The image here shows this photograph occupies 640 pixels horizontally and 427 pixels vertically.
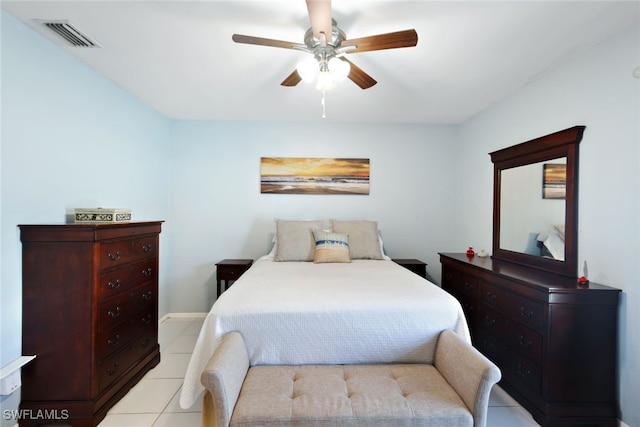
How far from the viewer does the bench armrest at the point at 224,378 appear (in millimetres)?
1188

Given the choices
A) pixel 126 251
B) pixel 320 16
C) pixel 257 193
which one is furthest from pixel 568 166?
pixel 126 251

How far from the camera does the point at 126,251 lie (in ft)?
6.75

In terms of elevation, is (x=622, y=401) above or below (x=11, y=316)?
below

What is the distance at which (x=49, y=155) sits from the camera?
1920mm

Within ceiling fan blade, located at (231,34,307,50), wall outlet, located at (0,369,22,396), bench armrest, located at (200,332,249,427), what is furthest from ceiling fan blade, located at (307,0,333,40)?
wall outlet, located at (0,369,22,396)

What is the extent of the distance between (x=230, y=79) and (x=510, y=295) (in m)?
2.76

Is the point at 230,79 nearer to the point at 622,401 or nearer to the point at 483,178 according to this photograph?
the point at 483,178

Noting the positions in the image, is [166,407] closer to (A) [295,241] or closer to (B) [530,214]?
(A) [295,241]

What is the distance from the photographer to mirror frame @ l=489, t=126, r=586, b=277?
2.00 metres

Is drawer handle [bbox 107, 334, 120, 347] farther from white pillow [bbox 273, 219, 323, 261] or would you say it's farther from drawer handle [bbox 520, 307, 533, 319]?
drawer handle [bbox 520, 307, 533, 319]

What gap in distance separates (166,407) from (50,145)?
1920 mm

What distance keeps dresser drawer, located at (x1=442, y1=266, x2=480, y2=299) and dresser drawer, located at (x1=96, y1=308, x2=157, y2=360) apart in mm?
2768

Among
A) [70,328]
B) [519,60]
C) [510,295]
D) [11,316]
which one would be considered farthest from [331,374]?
[519,60]

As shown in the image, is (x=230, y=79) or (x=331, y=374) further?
(x=230, y=79)
